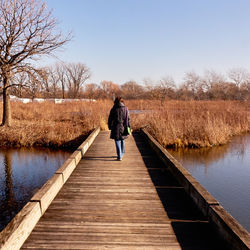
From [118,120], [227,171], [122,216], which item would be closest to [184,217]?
[122,216]

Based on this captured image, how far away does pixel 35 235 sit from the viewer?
8.75 ft

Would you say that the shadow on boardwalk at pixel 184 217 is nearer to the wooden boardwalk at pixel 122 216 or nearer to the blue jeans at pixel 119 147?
the wooden boardwalk at pixel 122 216

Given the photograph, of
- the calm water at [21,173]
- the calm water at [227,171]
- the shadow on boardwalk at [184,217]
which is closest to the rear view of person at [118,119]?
the shadow on boardwalk at [184,217]

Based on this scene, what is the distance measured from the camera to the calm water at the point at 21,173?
18.4 ft

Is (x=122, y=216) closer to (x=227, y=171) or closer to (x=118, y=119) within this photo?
(x=118, y=119)

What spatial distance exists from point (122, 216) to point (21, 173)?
243 inches

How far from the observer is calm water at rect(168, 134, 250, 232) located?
18.3 ft

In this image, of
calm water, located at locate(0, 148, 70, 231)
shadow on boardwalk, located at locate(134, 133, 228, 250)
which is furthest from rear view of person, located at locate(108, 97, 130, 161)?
calm water, located at locate(0, 148, 70, 231)

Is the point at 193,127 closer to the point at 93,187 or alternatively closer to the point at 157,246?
the point at 93,187

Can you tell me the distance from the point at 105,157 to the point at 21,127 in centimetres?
844

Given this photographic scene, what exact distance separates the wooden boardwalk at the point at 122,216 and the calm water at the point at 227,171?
85.0 inches

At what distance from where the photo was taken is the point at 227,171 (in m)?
8.27

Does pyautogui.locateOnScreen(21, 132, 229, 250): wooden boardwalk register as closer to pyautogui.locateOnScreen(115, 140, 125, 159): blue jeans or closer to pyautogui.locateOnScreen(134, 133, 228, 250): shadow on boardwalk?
pyautogui.locateOnScreen(134, 133, 228, 250): shadow on boardwalk

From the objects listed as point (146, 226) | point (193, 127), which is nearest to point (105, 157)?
point (146, 226)
